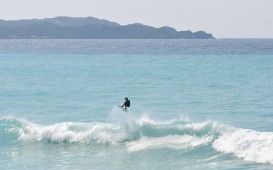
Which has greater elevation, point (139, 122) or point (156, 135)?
point (139, 122)

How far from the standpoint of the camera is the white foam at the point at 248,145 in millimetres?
26156

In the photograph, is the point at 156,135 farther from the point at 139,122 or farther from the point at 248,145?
the point at 248,145

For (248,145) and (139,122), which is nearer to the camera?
(248,145)

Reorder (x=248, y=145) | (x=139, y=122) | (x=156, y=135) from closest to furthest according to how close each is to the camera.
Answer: (x=248, y=145) → (x=156, y=135) → (x=139, y=122)

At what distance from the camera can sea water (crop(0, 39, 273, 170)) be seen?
91.2ft

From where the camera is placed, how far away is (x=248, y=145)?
27.7 meters

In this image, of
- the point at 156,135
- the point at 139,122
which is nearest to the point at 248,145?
the point at 156,135

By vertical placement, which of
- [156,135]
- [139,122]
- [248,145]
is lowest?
[156,135]

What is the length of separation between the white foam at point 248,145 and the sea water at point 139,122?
0.05 meters

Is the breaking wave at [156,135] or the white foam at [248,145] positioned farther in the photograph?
the breaking wave at [156,135]

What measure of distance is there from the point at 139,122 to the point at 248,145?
26.2 ft

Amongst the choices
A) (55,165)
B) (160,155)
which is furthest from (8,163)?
(160,155)

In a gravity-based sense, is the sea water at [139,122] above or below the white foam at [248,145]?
below

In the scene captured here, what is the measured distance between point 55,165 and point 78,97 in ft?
82.1
